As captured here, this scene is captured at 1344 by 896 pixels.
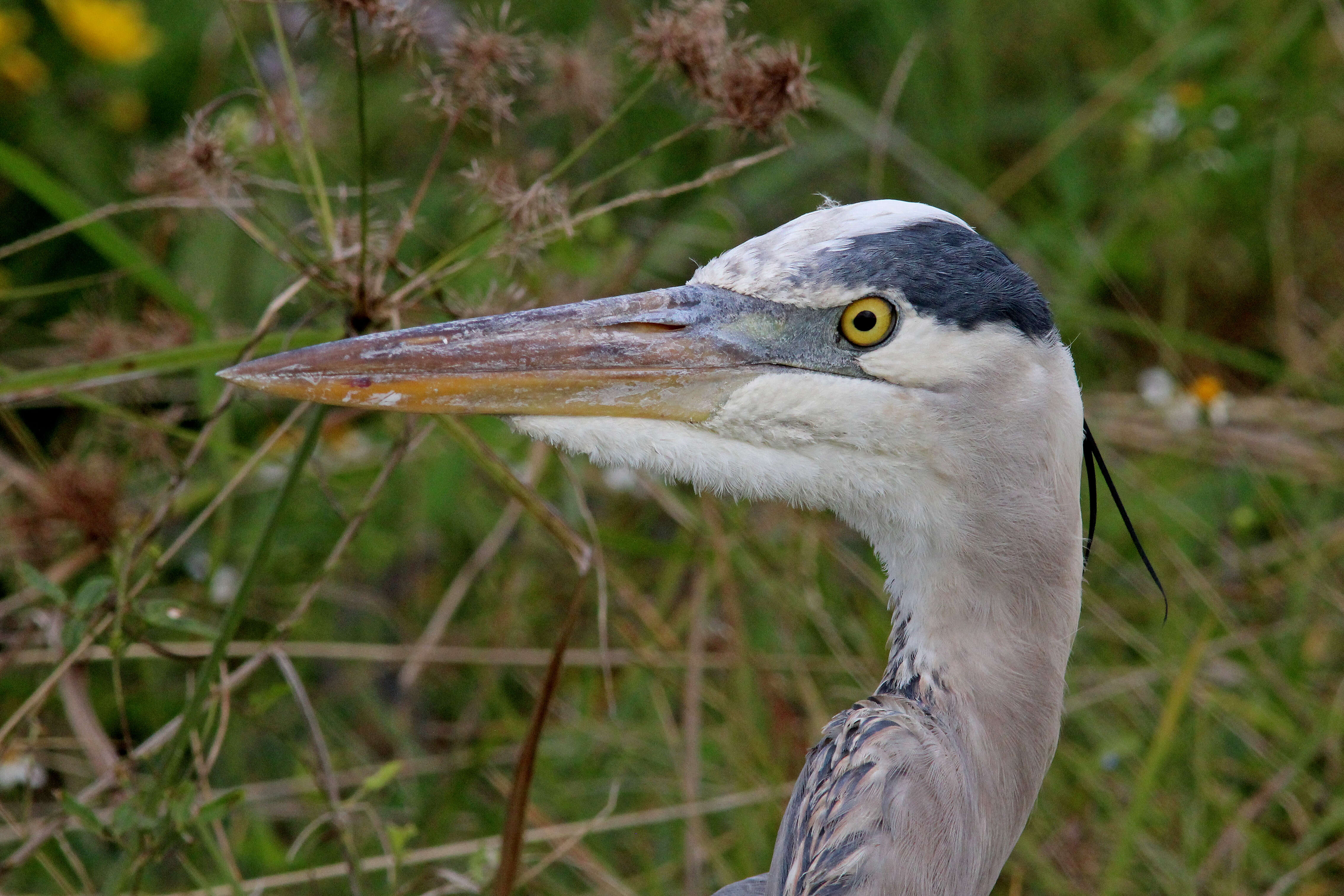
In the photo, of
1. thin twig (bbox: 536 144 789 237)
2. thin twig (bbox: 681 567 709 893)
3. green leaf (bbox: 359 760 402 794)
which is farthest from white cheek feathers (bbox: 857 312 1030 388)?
thin twig (bbox: 681 567 709 893)

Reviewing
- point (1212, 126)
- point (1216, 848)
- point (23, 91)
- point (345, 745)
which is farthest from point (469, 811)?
point (1212, 126)

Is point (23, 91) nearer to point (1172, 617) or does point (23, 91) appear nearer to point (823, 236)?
point (823, 236)

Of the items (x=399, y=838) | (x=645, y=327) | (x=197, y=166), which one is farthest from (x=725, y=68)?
(x=399, y=838)

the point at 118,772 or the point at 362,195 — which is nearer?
the point at 362,195

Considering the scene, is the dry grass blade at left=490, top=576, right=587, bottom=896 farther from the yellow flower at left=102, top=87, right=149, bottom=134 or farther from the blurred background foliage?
the yellow flower at left=102, top=87, right=149, bottom=134

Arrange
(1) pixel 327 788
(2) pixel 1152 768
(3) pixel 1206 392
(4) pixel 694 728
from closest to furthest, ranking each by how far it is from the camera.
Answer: (1) pixel 327 788 < (2) pixel 1152 768 < (4) pixel 694 728 < (3) pixel 1206 392

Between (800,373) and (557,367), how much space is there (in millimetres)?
271

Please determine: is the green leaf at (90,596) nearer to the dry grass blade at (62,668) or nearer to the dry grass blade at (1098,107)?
the dry grass blade at (62,668)

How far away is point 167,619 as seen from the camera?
164 cm

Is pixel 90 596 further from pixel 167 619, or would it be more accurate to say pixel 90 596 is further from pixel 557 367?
pixel 557 367

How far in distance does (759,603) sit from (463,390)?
58.1 inches

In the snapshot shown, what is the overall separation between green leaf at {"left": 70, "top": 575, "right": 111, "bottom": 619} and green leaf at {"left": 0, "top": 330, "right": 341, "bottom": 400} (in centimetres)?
31

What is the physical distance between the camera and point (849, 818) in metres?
1.33

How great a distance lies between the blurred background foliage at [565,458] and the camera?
72.0 inches
